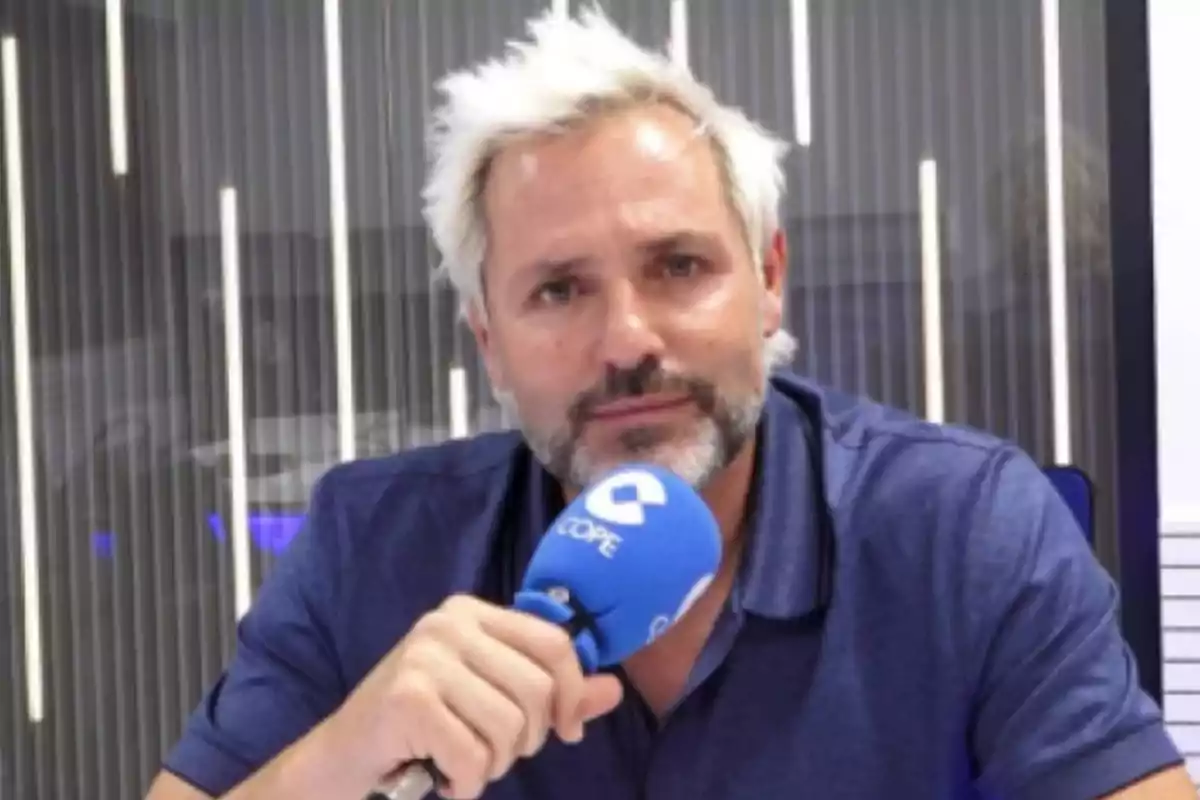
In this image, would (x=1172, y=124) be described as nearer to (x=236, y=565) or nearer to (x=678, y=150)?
(x=678, y=150)

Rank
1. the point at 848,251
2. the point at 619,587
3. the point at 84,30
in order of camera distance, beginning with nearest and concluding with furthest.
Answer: the point at 619,587, the point at 848,251, the point at 84,30

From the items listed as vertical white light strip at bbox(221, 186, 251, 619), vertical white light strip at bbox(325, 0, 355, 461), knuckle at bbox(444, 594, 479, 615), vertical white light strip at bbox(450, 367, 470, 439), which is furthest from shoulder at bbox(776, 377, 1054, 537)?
vertical white light strip at bbox(221, 186, 251, 619)

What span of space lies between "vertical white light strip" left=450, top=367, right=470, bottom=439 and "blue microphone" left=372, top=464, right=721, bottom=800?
111 centimetres

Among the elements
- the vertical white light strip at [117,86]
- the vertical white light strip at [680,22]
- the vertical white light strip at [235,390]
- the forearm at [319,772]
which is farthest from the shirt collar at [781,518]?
the vertical white light strip at [117,86]

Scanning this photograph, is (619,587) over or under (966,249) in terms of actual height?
under

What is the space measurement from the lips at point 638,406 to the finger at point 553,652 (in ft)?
1.12

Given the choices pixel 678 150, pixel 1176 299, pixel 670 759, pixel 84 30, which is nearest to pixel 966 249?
pixel 1176 299

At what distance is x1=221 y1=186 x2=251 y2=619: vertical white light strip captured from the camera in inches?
81.1

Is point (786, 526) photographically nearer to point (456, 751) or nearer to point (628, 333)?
point (628, 333)

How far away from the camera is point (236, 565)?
2.09m

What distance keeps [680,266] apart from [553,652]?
47cm

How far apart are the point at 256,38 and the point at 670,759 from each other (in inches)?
58.7

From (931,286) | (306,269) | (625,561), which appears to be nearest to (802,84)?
(931,286)

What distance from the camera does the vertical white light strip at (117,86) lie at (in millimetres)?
2070
